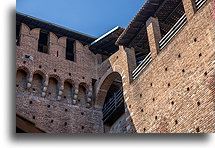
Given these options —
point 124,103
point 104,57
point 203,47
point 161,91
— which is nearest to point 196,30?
point 203,47

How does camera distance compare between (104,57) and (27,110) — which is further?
(104,57)

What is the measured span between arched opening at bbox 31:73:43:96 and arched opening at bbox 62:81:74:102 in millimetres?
809

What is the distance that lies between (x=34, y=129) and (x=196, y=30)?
4.85 m

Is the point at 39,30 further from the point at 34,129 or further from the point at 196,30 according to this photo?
the point at 34,129

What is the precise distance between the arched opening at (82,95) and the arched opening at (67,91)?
33 centimetres

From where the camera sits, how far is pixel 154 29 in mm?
10742

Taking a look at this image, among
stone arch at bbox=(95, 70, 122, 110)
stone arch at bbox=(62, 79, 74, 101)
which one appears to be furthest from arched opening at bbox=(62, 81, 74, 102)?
stone arch at bbox=(95, 70, 122, 110)

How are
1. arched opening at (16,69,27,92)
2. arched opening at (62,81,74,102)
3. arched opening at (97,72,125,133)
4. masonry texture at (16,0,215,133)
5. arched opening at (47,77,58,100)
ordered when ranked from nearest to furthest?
masonry texture at (16,0,215,133), arched opening at (16,69,27,92), arched opening at (97,72,125,133), arched opening at (47,77,58,100), arched opening at (62,81,74,102)

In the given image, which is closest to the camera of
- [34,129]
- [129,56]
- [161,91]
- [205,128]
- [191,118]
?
[34,129]

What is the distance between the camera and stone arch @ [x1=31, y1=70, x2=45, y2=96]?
12141mm

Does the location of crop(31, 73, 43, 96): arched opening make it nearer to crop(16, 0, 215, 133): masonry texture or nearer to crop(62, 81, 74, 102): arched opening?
crop(16, 0, 215, 133): masonry texture

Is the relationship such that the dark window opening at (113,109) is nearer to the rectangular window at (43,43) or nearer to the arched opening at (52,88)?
the arched opening at (52,88)


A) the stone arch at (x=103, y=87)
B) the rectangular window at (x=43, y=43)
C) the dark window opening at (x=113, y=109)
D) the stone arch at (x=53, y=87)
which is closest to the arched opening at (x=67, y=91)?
the stone arch at (x=53, y=87)

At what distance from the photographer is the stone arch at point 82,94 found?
1292 centimetres
